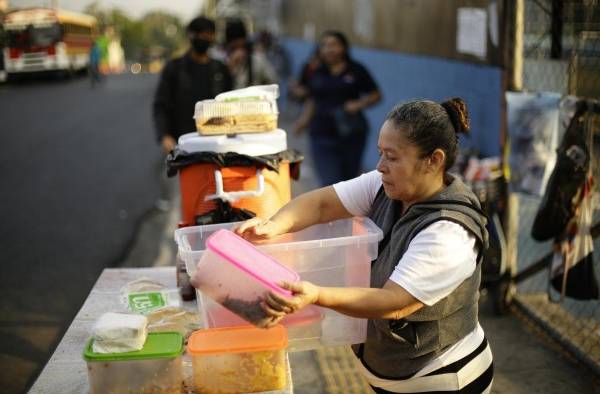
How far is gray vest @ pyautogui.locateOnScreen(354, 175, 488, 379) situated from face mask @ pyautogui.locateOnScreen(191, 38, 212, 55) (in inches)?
150

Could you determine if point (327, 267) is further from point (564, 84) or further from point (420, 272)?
point (564, 84)

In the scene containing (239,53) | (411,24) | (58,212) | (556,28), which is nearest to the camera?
(556,28)

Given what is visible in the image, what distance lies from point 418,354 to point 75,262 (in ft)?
16.1

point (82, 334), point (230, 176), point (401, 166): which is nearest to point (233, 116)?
point (230, 176)

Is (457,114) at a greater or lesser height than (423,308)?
greater

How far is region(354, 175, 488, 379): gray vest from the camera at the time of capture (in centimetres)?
219

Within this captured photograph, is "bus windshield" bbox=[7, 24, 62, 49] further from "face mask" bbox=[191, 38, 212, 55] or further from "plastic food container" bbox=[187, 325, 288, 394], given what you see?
"plastic food container" bbox=[187, 325, 288, 394]

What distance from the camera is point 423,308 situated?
2.19 meters

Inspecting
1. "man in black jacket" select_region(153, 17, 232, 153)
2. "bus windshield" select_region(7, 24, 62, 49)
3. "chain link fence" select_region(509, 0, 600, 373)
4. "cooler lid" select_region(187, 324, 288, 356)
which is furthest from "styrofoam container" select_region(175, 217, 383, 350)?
"bus windshield" select_region(7, 24, 62, 49)

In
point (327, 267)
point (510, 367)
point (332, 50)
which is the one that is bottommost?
point (510, 367)

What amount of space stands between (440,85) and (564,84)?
116 inches

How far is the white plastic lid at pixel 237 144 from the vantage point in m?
3.25

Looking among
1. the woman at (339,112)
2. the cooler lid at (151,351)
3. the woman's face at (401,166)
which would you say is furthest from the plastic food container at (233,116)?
the woman at (339,112)

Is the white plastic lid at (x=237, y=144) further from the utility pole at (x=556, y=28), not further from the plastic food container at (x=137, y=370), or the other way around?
the utility pole at (x=556, y=28)
